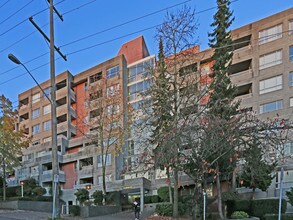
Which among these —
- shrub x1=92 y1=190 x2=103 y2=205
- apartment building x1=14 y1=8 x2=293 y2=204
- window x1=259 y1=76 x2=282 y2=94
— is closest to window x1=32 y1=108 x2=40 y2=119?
apartment building x1=14 y1=8 x2=293 y2=204

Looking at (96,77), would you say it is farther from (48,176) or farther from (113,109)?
(113,109)

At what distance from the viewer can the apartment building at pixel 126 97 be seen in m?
33.7

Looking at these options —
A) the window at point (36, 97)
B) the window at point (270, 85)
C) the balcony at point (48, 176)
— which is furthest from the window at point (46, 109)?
the window at point (270, 85)

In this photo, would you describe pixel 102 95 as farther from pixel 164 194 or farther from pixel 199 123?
pixel 199 123

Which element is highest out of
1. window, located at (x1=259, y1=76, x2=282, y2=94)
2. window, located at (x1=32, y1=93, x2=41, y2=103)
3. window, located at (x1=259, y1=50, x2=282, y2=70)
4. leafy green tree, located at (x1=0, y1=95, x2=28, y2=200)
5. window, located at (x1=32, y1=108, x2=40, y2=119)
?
window, located at (x1=259, y1=50, x2=282, y2=70)

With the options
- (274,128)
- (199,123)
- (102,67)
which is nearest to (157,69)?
(199,123)

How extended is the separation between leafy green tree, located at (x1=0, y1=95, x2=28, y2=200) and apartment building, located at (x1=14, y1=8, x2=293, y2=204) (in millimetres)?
6664

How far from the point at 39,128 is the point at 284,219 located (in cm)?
4740

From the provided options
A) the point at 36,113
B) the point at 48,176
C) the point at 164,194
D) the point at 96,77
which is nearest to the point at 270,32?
the point at 164,194

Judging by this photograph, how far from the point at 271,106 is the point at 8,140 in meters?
26.4

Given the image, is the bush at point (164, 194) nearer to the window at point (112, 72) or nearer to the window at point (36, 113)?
the window at point (112, 72)

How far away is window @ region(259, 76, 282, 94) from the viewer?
34219mm

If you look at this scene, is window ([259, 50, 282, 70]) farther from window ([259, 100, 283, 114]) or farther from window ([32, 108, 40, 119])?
window ([32, 108, 40, 119])

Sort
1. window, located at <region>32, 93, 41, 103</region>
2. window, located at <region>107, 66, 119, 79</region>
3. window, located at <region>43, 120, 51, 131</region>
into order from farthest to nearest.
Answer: window, located at <region>32, 93, 41, 103</region>, window, located at <region>43, 120, 51, 131</region>, window, located at <region>107, 66, 119, 79</region>
